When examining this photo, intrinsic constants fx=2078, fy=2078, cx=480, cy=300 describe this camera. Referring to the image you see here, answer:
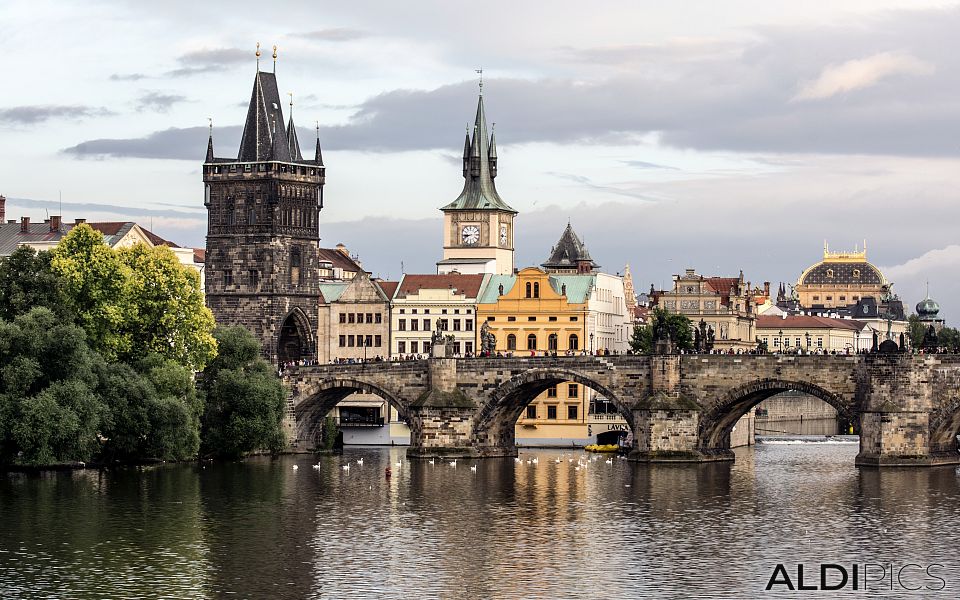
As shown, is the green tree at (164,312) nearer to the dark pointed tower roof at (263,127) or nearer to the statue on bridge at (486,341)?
the statue on bridge at (486,341)

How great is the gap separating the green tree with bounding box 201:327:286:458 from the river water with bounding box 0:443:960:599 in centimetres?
224

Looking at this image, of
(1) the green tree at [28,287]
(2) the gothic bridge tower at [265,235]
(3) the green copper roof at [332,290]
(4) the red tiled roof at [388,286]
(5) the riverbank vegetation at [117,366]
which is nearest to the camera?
(5) the riverbank vegetation at [117,366]

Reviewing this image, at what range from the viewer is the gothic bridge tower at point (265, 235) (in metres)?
152

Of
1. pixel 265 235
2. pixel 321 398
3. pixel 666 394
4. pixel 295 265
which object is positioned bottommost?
pixel 666 394

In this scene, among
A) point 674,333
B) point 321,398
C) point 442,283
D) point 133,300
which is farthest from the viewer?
point 442,283

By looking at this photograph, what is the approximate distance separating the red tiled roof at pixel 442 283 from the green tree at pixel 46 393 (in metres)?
52.9

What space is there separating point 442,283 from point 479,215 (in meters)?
19.8

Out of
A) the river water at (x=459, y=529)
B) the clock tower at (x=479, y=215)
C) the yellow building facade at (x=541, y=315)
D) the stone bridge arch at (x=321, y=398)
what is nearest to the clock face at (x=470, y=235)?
the clock tower at (x=479, y=215)

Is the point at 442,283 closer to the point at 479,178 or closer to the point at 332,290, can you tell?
the point at 332,290

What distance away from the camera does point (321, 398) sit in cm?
12800

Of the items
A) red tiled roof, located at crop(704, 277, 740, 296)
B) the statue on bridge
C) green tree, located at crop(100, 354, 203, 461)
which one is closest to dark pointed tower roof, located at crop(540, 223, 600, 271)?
red tiled roof, located at crop(704, 277, 740, 296)

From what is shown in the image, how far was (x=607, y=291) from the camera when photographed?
157 meters

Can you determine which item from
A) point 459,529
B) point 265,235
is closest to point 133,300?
point 459,529

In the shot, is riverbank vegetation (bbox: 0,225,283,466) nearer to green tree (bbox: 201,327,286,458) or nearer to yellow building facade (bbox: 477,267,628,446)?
green tree (bbox: 201,327,286,458)
